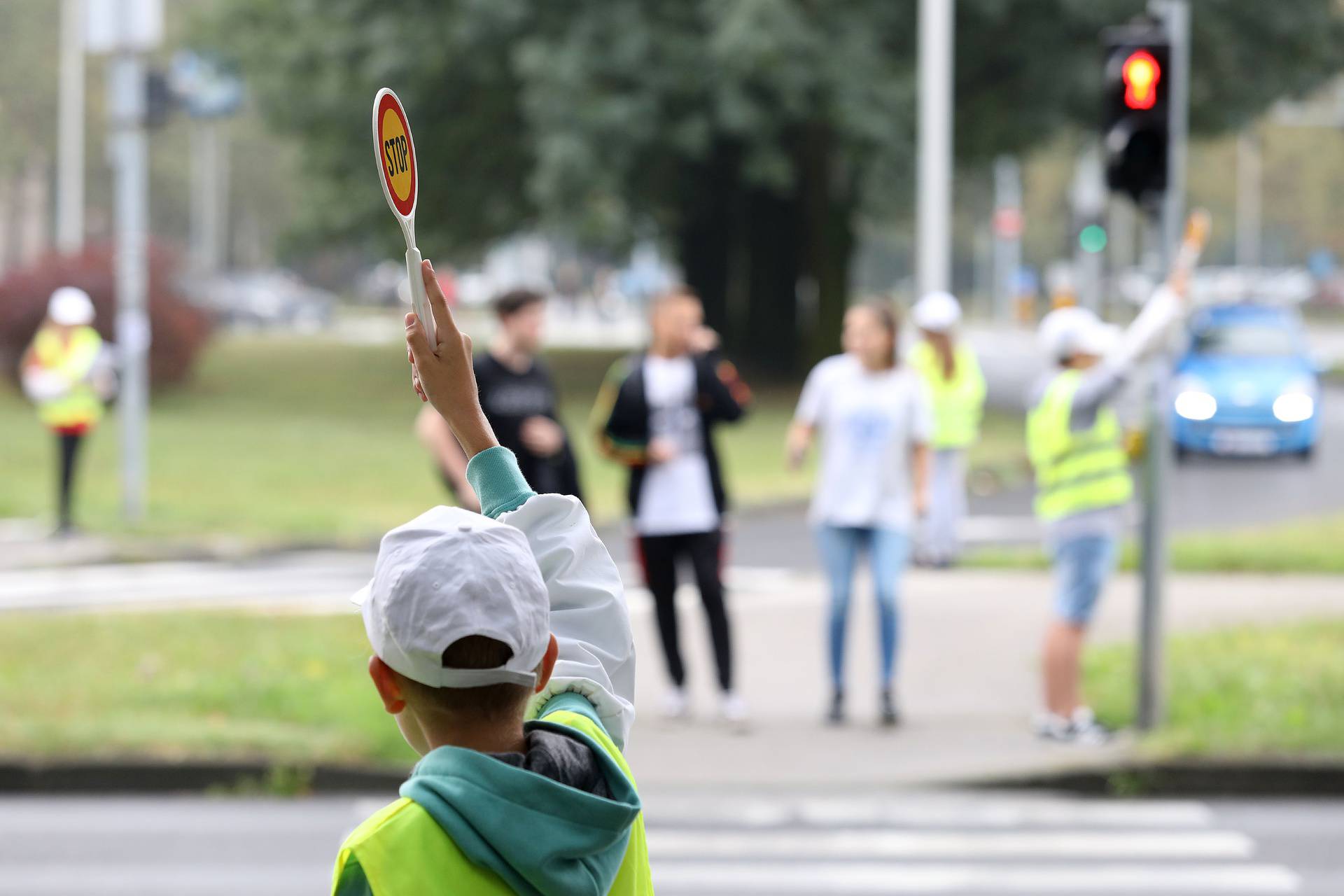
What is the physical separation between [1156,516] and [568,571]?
6.49 m

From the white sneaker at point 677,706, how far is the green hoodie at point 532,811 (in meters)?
6.75

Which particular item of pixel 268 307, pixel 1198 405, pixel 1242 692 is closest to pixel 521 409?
pixel 1242 692

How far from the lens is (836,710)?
8.94m

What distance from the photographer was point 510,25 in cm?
2783

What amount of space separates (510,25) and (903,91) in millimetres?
5613

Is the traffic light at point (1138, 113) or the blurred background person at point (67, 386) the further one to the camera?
the blurred background person at point (67, 386)

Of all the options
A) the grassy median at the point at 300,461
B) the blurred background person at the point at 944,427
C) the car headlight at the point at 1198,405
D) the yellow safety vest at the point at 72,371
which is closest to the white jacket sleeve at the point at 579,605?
the blurred background person at the point at 944,427

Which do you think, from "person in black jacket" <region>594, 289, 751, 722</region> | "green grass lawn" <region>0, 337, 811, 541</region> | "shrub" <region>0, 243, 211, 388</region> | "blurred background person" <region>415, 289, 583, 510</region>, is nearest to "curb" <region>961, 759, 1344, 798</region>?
"person in black jacket" <region>594, 289, 751, 722</region>

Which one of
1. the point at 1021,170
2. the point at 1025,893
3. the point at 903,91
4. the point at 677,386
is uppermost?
the point at 1021,170

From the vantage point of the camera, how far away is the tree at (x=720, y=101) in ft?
87.7

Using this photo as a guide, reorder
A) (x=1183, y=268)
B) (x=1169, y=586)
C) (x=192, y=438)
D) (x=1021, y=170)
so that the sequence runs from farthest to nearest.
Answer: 1. (x=1021, y=170)
2. (x=192, y=438)
3. (x=1169, y=586)
4. (x=1183, y=268)

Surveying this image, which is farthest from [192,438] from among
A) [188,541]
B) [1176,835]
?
[1176,835]

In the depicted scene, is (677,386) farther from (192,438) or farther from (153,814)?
(192,438)

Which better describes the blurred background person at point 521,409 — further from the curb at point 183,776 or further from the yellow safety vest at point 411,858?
the yellow safety vest at point 411,858
